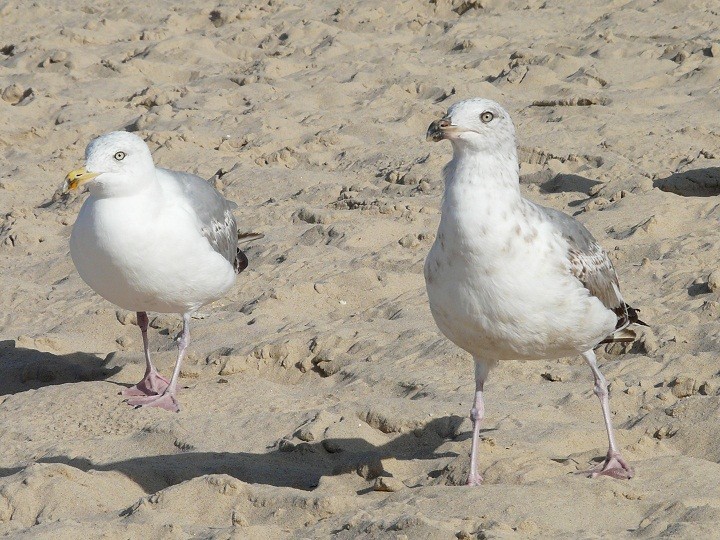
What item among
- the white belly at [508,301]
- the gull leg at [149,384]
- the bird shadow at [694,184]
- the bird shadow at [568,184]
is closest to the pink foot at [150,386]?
the gull leg at [149,384]

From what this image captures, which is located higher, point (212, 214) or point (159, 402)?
point (212, 214)

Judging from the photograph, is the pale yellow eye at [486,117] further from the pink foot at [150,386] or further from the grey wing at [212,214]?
the pink foot at [150,386]

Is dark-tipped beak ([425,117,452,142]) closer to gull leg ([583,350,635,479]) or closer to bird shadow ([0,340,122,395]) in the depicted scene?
gull leg ([583,350,635,479])

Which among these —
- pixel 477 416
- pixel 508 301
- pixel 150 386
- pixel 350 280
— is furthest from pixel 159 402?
pixel 508 301

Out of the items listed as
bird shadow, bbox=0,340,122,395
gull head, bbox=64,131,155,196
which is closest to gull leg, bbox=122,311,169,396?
bird shadow, bbox=0,340,122,395

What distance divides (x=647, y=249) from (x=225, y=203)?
2.56 m

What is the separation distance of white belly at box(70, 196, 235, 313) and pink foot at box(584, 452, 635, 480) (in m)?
2.56

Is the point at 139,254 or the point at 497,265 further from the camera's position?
the point at 139,254

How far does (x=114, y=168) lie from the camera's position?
605 centimetres

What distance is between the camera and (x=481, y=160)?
14.9ft

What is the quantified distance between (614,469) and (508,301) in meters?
0.81

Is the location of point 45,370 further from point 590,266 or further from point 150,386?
point 590,266

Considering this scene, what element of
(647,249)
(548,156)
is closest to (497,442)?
(647,249)

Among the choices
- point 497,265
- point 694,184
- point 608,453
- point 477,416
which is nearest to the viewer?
point 497,265
